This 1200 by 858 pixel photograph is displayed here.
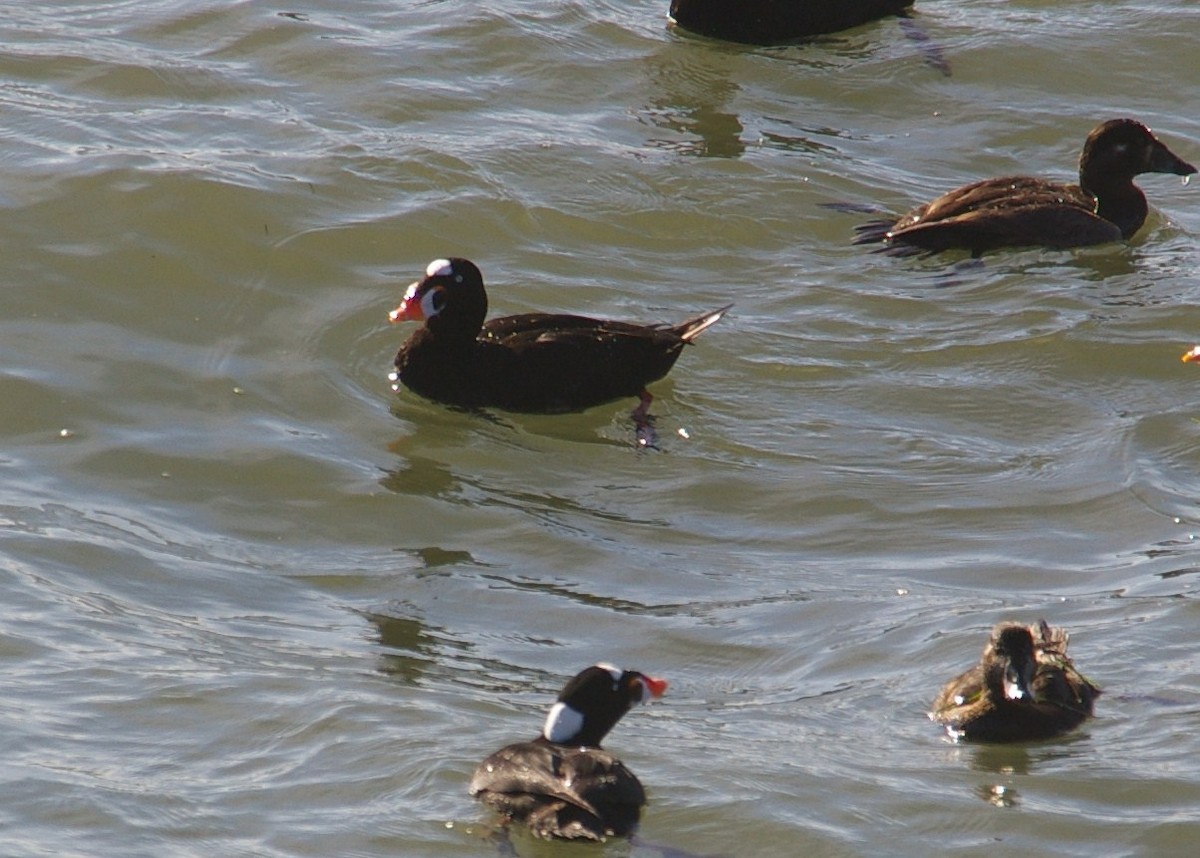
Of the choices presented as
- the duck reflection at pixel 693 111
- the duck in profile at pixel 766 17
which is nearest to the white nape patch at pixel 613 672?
the duck reflection at pixel 693 111

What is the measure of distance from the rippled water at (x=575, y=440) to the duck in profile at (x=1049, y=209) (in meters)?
0.18

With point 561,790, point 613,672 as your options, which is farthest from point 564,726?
point 561,790

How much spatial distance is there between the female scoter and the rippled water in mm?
188

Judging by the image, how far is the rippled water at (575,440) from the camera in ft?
24.9

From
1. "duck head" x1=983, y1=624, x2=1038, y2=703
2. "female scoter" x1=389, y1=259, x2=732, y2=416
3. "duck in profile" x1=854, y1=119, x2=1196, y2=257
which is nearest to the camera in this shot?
"duck head" x1=983, y1=624, x2=1038, y2=703

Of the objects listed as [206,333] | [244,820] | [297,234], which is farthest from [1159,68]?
[244,820]

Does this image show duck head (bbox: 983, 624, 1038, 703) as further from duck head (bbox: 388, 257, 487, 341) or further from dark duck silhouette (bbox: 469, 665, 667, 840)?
duck head (bbox: 388, 257, 487, 341)

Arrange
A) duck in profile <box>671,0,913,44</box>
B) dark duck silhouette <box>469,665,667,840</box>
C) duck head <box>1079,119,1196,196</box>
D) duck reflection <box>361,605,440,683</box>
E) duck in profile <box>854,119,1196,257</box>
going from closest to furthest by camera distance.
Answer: dark duck silhouette <box>469,665,667,840</box> → duck reflection <box>361,605,440,683</box> → duck in profile <box>854,119,1196,257</box> → duck head <box>1079,119,1196,196</box> → duck in profile <box>671,0,913,44</box>

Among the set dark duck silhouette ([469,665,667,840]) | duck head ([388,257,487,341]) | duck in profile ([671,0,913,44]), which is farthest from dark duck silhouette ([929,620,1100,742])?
duck in profile ([671,0,913,44])

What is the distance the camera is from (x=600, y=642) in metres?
9.09

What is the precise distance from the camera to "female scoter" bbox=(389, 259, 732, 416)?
11.6 m

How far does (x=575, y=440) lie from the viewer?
37.8ft

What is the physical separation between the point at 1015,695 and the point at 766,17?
995cm

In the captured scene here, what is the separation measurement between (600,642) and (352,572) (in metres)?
1.34
